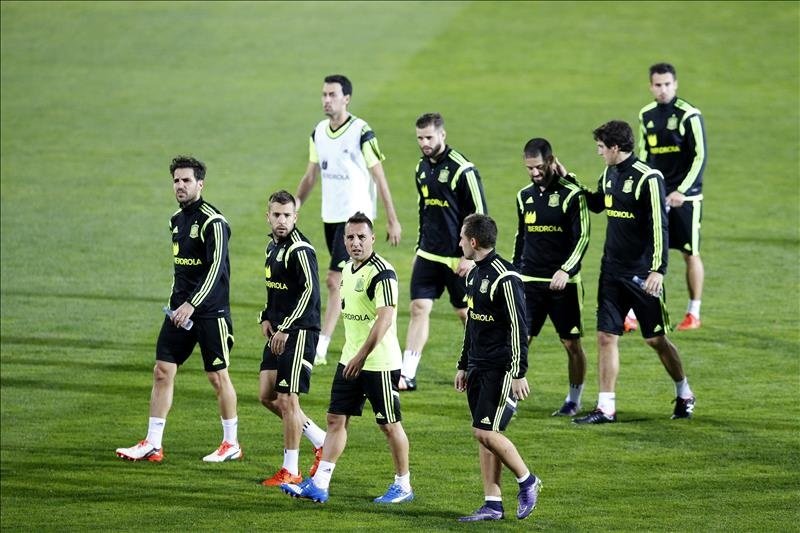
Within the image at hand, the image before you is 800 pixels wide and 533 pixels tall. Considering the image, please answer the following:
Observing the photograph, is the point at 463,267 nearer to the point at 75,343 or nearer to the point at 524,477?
the point at 524,477

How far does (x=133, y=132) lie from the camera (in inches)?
1038

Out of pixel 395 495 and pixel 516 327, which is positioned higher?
pixel 516 327

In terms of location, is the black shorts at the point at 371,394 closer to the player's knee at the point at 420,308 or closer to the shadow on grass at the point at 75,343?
the player's knee at the point at 420,308

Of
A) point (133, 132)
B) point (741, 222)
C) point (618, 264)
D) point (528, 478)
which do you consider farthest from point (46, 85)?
point (528, 478)

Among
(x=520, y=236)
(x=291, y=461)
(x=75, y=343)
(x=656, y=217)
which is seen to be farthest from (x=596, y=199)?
(x=75, y=343)

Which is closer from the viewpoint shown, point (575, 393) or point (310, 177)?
point (575, 393)

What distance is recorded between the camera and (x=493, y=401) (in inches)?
380

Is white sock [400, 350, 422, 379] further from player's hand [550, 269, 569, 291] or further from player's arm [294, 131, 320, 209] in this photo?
player's hand [550, 269, 569, 291]

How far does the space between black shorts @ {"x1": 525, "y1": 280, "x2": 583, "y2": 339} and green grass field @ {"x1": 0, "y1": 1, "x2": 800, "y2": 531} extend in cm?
80

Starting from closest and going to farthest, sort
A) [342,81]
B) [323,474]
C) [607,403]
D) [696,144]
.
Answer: [323,474] < [607,403] < [342,81] < [696,144]

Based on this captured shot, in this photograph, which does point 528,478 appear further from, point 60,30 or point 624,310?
point 60,30

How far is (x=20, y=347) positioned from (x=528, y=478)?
23.5 feet

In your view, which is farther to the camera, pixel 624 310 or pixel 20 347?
pixel 20 347

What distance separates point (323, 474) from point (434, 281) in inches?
132
